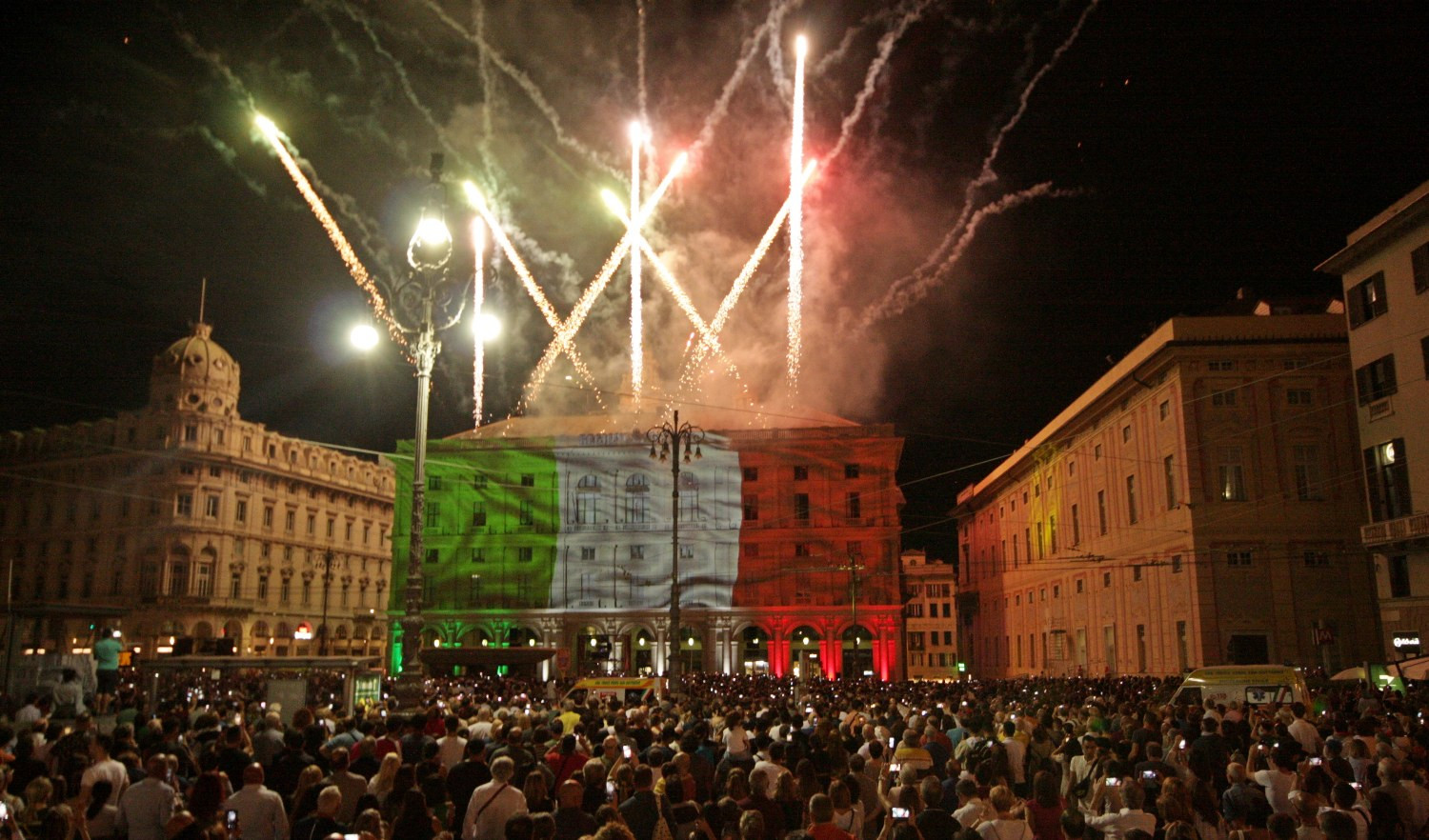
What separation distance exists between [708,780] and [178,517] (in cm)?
6924

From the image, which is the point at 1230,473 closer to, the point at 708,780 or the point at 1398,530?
the point at 1398,530

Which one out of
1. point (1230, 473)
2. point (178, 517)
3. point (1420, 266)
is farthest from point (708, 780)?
point (178, 517)

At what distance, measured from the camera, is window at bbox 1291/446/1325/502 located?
123ft

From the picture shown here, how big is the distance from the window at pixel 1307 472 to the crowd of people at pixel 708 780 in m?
25.2

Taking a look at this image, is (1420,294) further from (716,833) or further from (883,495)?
(883,495)

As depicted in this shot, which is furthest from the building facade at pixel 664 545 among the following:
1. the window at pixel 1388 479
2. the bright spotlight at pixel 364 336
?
the bright spotlight at pixel 364 336

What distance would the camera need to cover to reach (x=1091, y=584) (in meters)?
49.3

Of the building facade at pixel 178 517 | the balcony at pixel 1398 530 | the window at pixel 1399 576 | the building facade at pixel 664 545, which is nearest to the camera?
the balcony at pixel 1398 530

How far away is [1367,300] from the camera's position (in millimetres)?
33844

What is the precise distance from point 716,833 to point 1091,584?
4431cm

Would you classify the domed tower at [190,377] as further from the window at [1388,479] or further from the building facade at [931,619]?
the window at [1388,479]

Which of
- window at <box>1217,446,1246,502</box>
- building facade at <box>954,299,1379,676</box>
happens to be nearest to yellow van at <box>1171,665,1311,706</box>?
building facade at <box>954,299,1379,676</box>

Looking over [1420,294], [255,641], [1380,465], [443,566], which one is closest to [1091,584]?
[1380,465]

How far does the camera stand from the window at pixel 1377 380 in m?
32.8
